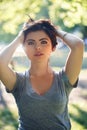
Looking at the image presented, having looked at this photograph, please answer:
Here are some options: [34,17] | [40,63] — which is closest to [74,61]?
[40,63]

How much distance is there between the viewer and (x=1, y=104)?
28.3 feet

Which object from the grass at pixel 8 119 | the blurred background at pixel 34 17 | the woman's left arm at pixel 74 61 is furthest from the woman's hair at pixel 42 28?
the grass at pixel 8 119

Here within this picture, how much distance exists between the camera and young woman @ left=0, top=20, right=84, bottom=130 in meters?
1.88

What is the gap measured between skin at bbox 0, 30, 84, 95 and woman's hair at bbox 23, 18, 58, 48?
25 mm

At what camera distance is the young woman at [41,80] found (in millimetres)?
1884

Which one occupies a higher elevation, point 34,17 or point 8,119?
point 34,17

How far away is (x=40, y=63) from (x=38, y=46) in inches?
4.3

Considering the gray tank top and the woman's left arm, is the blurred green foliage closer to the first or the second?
the woman's left arm

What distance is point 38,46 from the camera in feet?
6.45

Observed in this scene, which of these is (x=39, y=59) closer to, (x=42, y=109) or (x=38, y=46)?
(x=38, y=46)

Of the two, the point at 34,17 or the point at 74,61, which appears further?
the point at 34,17

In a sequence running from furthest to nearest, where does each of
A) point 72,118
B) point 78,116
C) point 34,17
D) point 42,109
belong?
1. point 78,116
2. point 72,118
3. point 34,17
4. point 42,109

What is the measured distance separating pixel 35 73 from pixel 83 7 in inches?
123

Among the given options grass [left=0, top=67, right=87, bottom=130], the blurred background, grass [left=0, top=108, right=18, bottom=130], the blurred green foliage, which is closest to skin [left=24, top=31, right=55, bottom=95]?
the blurred background
